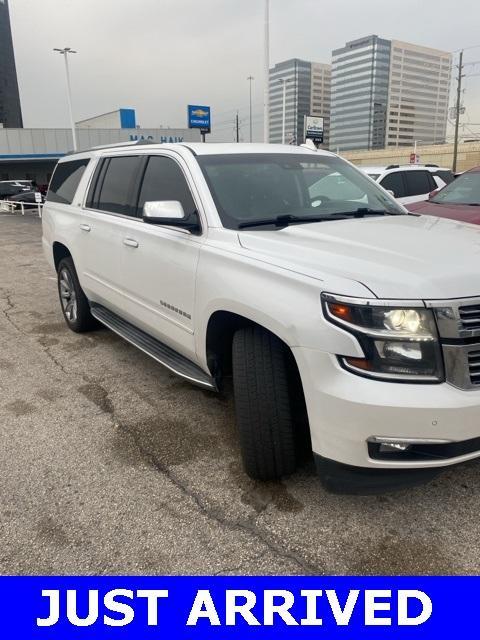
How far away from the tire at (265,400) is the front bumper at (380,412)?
0.30 metres

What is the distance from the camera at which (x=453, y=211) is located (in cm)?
637

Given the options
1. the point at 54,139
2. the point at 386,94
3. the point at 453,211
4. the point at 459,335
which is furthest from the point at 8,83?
the point at 459,335

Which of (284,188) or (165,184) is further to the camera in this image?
(165,184)

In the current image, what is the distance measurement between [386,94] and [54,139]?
127 feet

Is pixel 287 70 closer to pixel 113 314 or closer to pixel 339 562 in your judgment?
pixel 113 314

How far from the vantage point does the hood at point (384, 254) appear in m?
2.25

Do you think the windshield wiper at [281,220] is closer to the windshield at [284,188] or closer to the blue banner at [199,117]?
the windshield at [284,188]

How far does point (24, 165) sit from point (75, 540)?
53728mm

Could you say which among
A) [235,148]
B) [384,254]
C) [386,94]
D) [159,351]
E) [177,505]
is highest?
[386,94]

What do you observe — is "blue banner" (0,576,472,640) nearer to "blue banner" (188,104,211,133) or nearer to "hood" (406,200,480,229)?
"hood" (406,200,480,229)

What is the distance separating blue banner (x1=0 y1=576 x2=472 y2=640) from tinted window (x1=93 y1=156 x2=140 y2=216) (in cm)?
280

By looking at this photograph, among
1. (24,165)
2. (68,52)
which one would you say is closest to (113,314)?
(68,52)

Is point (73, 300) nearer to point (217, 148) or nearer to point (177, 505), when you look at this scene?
point (217, 148)

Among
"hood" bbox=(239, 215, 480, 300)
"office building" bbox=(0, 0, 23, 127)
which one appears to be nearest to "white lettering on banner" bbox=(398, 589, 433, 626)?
"hood" bbox=(239, 215, 480, 300)
